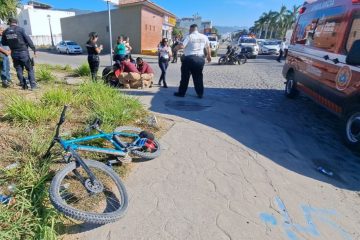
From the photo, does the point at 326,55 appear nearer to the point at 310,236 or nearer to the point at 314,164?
the point at 314,164

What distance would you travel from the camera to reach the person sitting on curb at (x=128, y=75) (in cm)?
814

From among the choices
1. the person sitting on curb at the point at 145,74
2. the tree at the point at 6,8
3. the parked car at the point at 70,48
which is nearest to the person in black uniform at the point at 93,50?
the person sitting on curb at the point at 145,74

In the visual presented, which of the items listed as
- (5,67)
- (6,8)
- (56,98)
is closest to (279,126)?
(56,98)

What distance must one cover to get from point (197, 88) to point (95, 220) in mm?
5420

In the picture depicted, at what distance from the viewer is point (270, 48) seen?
25641 millimetres

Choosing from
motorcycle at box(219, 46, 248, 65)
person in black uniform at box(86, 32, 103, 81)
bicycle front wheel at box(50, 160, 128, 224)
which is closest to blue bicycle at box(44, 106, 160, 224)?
bicycle front wheel at box(50, 160, 128, 224)

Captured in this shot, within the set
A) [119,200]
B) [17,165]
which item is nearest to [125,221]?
[119,200]

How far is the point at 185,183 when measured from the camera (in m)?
3.36

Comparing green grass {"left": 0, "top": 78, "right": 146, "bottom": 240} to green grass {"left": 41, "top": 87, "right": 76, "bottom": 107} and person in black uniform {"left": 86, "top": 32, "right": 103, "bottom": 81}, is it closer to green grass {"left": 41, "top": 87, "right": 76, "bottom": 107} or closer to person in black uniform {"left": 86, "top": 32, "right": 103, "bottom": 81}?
green grass {"left": 41, "top": 87, "right": 76, "bottom": 107}

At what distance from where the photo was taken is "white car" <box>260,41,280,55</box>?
25.6 meters

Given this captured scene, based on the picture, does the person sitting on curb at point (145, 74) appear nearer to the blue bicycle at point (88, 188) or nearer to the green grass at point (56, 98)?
the green grass at point (56, 98)

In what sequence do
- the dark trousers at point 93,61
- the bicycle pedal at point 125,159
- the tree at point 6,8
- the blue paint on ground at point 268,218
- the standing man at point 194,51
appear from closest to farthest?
the blue paint on ground at point 268,218
the bicycle pedal at point 125,159
the standing man at point 194,51
the dark trousers at point 93,61
the tree at point 6,8

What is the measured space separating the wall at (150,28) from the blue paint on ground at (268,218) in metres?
25.1

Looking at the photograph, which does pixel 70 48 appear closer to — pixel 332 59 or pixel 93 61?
pixel 93 61
